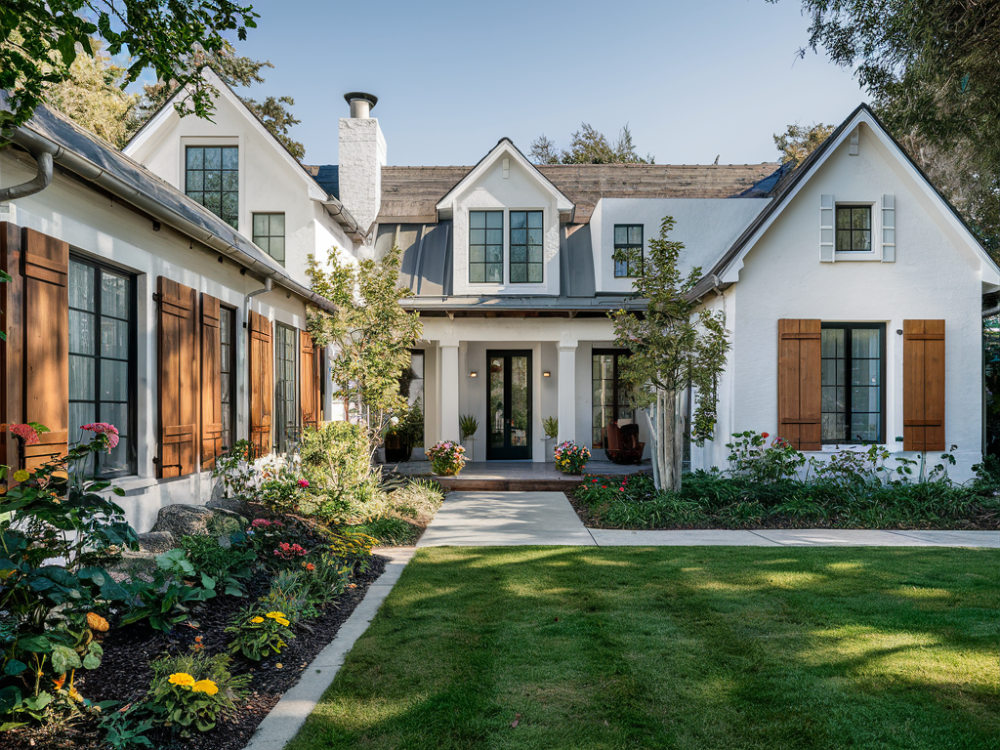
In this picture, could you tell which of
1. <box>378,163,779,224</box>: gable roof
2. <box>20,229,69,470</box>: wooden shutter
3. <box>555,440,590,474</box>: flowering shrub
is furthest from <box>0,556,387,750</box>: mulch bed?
<box>378,163,779,224</box>: gable roof

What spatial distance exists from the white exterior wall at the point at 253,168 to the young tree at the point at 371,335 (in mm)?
1064

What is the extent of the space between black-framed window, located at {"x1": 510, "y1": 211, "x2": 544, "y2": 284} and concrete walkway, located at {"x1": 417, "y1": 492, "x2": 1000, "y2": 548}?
5.81 m

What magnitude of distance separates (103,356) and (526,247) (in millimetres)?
8987

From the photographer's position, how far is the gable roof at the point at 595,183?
14461 millimetres

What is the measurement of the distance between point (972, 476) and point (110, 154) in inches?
460

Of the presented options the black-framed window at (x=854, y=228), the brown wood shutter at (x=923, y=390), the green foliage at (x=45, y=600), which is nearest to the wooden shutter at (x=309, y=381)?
the green foliage at (x=45, y=600)

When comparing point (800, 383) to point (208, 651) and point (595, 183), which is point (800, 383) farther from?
point (208, 651)

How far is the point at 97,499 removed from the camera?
3.15 meters

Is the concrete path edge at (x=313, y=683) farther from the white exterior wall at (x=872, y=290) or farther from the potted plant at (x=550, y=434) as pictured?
the potted plant at (x=550, y=434)

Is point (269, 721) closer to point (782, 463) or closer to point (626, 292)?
point (782, 463)

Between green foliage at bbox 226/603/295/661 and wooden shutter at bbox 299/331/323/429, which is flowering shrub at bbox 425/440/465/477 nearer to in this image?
wooden shutter at bbox 299/331/323/429

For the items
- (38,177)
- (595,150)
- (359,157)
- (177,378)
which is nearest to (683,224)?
(359,157)

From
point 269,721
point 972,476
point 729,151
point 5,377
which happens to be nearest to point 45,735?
point 269,721

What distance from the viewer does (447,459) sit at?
439 inches
